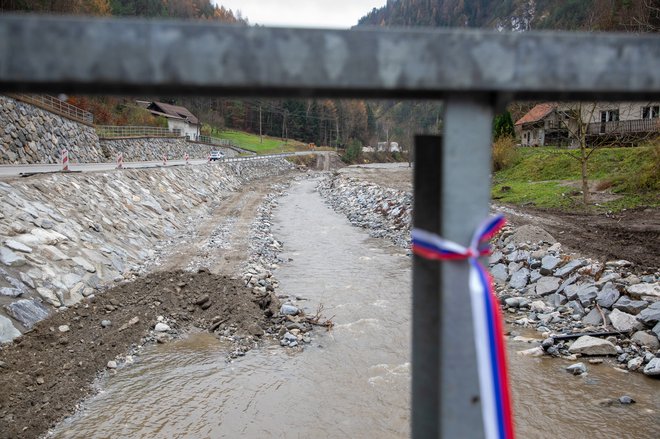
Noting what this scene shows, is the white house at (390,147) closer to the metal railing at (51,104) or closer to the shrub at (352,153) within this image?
the shrub at (352,153)

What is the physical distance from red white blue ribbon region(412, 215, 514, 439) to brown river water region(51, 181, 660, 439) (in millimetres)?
4722

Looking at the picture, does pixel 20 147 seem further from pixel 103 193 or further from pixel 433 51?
pixel 433 51

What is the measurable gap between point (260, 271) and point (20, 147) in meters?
15.5

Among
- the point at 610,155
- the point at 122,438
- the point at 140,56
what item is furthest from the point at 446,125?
the point at 610,155

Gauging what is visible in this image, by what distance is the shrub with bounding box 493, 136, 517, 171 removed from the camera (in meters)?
29.2

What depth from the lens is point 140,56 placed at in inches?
49.3

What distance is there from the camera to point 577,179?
21.7 meters

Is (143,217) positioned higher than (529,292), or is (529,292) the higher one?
(143,217)

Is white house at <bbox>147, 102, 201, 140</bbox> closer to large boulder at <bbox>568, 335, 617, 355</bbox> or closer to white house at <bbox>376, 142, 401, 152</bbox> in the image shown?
white house at <bbox>376, 142, 401, 152</bbox>

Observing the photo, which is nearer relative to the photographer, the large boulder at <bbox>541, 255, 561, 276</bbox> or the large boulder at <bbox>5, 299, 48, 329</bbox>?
the large boulder at <bbox>5, 299, 48, 329</bbox>

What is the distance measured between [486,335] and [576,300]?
927cm

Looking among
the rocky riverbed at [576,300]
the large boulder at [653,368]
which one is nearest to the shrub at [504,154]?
the rocky riverbed at [576,300]

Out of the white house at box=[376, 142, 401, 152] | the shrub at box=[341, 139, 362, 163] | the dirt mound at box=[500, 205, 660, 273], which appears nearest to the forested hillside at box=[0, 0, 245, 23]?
the dirt mound at box=[500, 205, 660, 273]

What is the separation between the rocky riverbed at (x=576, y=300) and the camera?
7.46 meters
